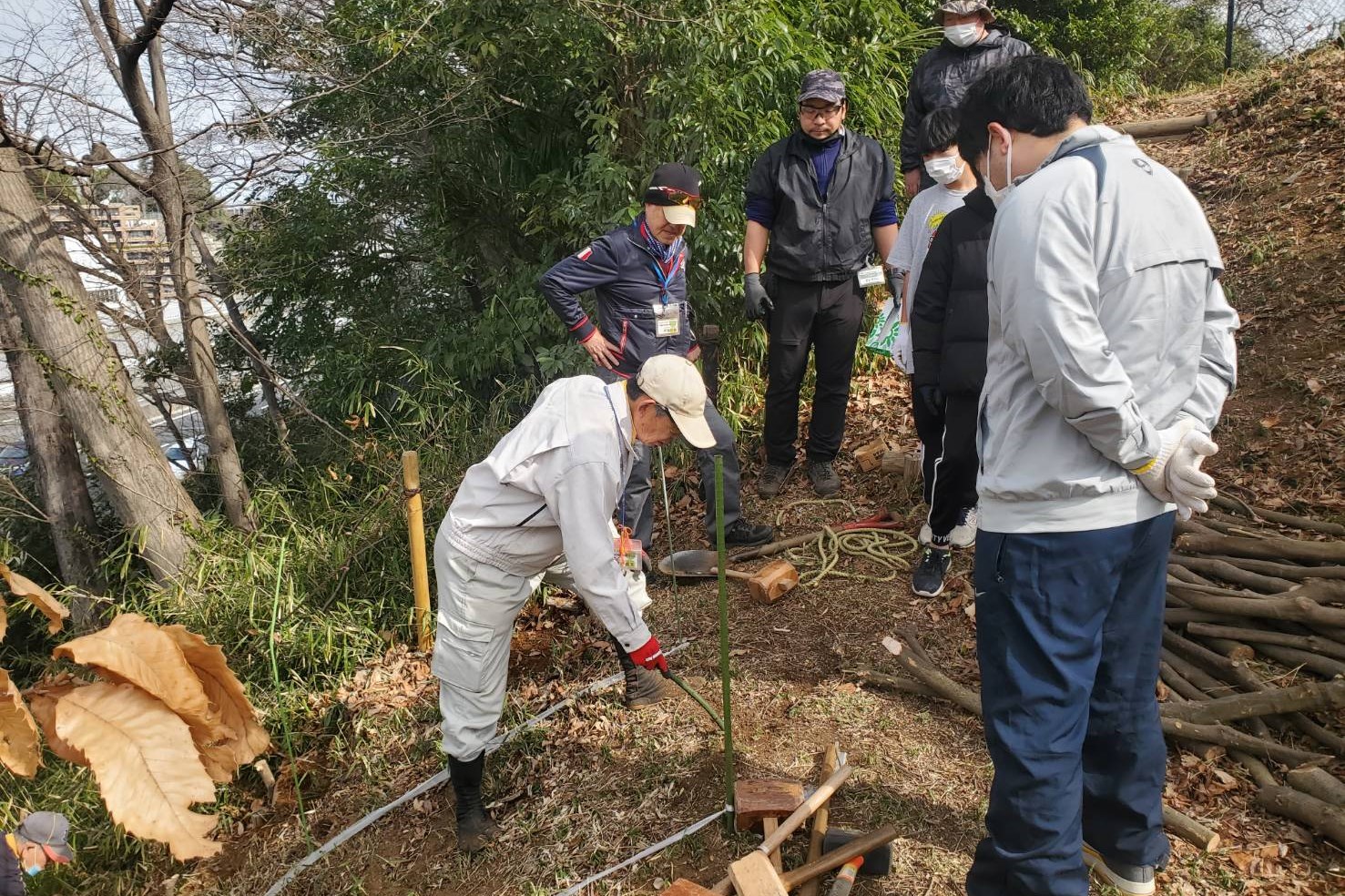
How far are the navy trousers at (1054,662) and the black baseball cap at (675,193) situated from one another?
99.9 inches

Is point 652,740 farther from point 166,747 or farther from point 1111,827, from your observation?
point 166,747

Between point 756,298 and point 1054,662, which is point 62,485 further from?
point 1054,662

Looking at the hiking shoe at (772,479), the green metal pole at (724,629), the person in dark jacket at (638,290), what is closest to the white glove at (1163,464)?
the green metal pole at (724,629)

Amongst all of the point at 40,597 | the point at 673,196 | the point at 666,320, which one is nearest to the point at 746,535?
the point at 666,320

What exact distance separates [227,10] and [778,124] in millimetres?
3528

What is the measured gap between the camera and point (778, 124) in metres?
6.19

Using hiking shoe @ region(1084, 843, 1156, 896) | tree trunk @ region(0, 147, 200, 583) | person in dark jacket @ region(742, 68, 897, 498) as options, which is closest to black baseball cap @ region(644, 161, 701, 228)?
person in dark jacket @ region(742, 68, 897, 498)

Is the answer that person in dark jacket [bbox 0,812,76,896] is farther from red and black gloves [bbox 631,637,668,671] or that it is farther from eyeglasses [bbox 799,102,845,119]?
eyeglasses [bbox 799,102,845,119]

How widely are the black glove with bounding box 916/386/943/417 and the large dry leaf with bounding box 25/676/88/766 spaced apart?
3.32m

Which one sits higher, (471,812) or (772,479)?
(772,479)

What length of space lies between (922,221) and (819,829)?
2.77m

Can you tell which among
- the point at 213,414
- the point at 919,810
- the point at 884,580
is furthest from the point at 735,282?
the point at 919,810

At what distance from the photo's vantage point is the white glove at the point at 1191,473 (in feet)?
6.22

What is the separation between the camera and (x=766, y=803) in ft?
9.21
